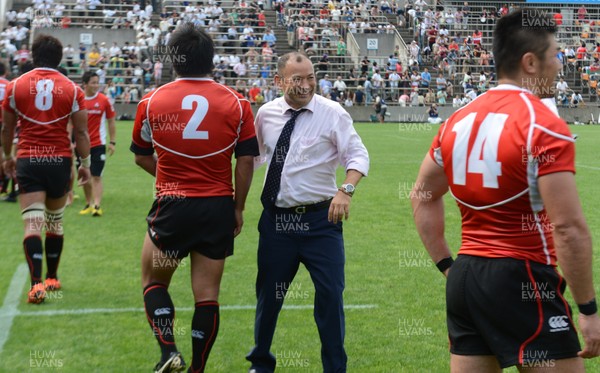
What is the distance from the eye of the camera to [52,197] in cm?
782

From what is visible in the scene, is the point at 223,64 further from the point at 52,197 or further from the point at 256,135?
the point at 256,135

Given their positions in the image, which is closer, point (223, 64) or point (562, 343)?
point (562, 343)

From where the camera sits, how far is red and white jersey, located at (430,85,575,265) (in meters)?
3.08

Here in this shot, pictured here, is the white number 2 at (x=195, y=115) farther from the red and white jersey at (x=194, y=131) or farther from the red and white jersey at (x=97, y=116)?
the red and white jersey at (x=97, y=116)

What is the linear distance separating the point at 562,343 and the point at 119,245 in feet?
26.8

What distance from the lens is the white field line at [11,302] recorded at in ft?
22.0

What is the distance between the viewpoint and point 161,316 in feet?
16.4

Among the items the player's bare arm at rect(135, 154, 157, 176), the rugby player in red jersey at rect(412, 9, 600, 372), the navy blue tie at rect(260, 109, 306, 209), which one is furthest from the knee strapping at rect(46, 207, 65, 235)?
the rugby player in red jersey at rect(412, 9, 600, 372)

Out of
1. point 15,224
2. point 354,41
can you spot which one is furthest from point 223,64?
point 15,224

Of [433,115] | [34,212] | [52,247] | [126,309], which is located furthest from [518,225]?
[433,115]

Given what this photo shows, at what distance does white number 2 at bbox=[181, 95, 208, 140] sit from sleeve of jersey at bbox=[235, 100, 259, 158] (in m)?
0.27

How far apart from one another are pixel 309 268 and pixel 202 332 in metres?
0.85

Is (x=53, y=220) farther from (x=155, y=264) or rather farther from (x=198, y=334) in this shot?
(x=198, y=334)

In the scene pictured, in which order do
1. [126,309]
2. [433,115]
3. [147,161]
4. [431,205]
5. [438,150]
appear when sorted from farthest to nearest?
[433,115] < [126,309] < [147,161] < [431,205] < [438,150]
